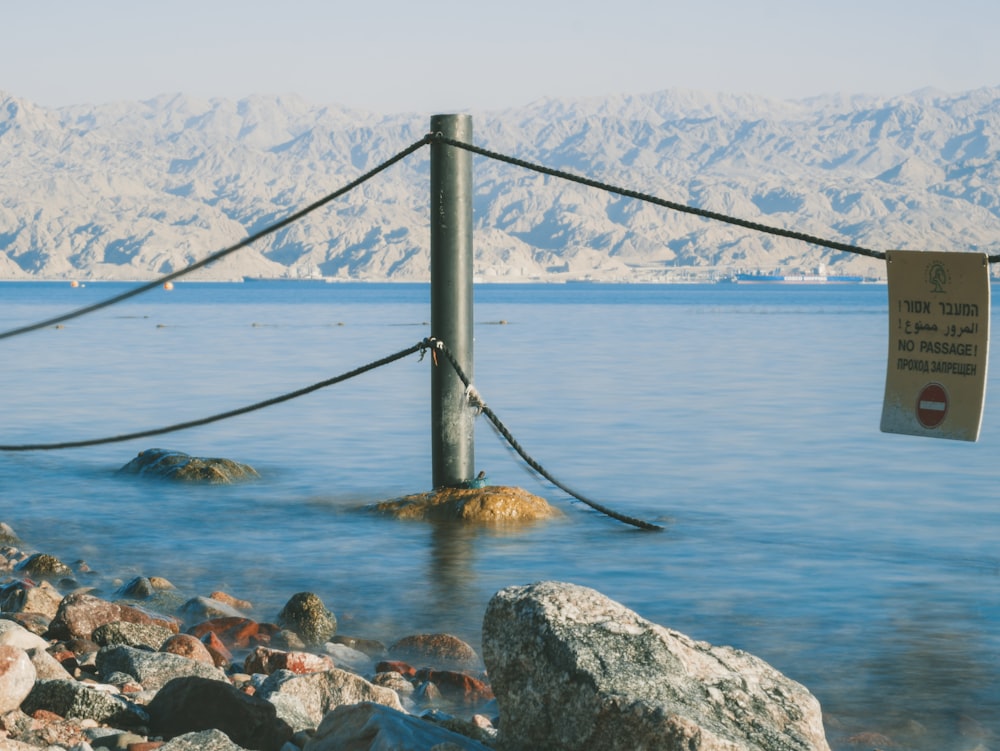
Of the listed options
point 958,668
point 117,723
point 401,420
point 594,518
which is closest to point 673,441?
point 401,420

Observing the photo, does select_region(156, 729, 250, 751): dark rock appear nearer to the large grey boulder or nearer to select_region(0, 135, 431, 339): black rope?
the large grey boulder

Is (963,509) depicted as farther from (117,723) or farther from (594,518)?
(117,723)

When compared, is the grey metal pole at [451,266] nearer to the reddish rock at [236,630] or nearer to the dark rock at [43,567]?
the reddish rock at [236,630]

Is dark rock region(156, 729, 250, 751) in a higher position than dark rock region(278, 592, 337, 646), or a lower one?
higher

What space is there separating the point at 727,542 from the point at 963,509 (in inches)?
174

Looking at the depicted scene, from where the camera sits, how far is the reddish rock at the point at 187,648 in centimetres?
789

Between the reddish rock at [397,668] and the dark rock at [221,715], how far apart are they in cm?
213

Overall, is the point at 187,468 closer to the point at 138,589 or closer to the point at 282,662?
the point at 138,589

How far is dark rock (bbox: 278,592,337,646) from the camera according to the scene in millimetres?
9281

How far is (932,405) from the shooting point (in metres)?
6.86

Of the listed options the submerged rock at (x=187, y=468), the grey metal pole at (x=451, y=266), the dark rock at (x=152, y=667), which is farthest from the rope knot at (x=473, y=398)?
the submerged rock at (x=187, y=468)

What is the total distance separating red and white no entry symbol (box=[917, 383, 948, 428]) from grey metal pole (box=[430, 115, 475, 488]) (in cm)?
475

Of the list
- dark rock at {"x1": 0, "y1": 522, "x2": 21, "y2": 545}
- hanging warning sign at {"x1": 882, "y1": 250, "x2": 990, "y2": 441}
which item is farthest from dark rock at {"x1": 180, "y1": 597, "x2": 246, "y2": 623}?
hanging warning sign at {"x1": 882, "y1": 250, "x2": 990, "y2": 441}

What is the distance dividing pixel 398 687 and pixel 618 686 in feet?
10.8
